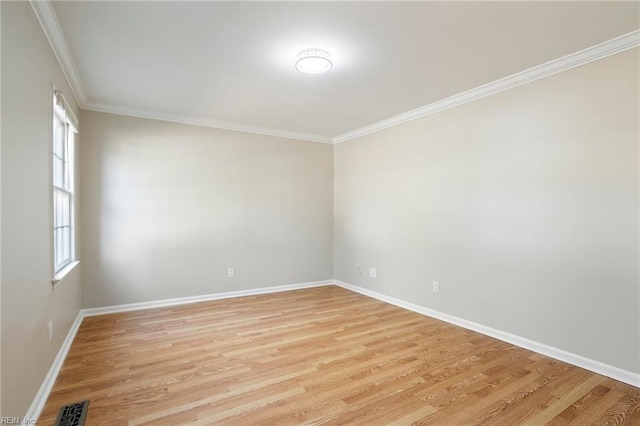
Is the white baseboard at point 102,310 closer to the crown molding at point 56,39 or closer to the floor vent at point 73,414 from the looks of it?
the floor vent at point 73,414

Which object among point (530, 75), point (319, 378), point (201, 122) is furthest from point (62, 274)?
point (530, 75)

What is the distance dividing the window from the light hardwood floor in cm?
83

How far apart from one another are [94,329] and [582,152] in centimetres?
469

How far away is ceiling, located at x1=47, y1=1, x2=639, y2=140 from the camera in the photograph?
1.98 m

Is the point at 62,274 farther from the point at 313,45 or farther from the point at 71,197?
the point at 313,45

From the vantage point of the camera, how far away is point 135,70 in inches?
110

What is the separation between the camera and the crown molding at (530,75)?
2289 mm

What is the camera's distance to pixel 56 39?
221 cm

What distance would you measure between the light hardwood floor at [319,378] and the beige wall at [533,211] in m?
0.36

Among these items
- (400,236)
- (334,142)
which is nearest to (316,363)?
(400,236)

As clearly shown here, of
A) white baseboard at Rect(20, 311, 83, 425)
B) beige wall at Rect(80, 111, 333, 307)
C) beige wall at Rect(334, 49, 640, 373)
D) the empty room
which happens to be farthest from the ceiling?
white baseboard at Rect(20, 311, 83, 425)

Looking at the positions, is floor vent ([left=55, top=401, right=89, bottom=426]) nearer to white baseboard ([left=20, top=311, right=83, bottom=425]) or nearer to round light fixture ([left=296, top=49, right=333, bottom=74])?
white baseboard ([left=20, top=311, right=83, bottom=425])

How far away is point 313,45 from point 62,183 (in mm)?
2463

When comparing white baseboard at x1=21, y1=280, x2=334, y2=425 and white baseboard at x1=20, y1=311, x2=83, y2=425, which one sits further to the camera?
A: white baseboard at x1=21, y1=280, x2=334, y2=425
